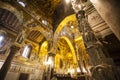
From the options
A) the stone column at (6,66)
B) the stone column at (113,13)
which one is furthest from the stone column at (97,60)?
the stone column at (6,66)

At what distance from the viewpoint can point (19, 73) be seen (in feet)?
28.3

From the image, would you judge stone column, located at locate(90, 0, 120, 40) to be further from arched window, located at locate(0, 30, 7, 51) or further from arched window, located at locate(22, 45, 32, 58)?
arched window, located at locate(22, 45, 32, 58)

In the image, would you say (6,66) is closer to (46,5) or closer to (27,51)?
(27,51)

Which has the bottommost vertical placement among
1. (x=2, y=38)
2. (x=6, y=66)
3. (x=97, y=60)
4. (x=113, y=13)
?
(x=97, y=60)

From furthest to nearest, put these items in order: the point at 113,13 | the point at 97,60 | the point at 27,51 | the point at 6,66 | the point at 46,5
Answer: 1. the point at 27,51
2. the point at 46,5
3. the point at 6,66
4. the point at 97,60
5. the point at 113,13

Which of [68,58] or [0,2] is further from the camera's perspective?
[68,58]

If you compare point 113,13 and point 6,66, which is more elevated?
point 6,66

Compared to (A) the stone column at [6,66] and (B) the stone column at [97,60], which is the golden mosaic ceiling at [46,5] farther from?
(B) the stone column at [97,60]

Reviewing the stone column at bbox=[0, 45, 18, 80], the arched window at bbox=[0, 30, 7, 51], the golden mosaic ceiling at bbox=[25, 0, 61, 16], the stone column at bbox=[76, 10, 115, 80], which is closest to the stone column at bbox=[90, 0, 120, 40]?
the stone column at bbox=[76, 10, 115, 80]

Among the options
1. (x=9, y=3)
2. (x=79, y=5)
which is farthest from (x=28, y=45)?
(x=79, y=5)

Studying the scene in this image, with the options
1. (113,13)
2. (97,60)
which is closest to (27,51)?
(97,60)

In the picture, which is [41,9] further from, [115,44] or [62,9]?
[115,44]

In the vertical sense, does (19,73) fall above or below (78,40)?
below

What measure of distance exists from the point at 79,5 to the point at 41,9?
695 cm
